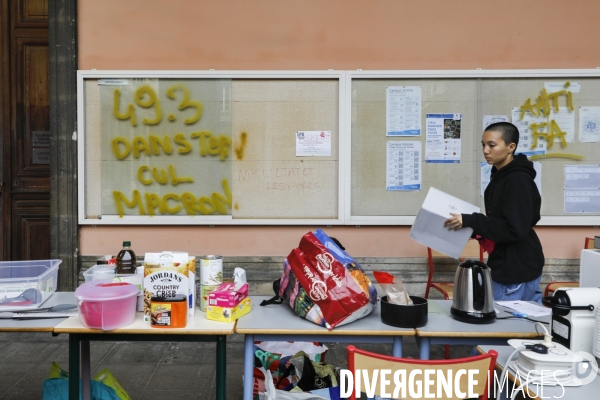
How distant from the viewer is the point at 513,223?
104 inches

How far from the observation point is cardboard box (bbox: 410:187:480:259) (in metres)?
2.77

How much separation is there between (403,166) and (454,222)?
69.2 inches

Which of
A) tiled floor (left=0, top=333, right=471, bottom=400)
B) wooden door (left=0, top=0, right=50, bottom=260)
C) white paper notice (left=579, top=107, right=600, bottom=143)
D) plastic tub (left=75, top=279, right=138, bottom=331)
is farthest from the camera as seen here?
wooden door (left=0, top=0, right=50, bottom=260)

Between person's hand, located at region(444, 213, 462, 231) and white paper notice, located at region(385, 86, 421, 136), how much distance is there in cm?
182

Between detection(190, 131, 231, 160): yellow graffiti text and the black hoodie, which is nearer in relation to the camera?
the black hoodie

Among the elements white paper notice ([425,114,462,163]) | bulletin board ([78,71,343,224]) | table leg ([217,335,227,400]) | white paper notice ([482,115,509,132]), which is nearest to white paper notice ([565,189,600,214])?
white paper notice ([482,115,509,132])

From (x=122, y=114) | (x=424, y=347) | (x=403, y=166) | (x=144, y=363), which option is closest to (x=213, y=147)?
(x=122, y=114)

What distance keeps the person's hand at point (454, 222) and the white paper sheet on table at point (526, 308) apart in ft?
1.60

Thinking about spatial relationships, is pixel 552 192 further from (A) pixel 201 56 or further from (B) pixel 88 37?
(B) pixel 88 37

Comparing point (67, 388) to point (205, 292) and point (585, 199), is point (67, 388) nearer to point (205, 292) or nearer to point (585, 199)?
point (205, 292)

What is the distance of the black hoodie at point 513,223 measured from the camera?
2668mm

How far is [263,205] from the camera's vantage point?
4477 mm

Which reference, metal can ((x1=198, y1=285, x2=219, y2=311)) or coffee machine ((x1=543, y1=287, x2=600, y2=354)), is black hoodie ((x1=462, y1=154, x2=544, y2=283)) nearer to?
coffee machine ((x1=543, y1=287, x2=600, y2=354))

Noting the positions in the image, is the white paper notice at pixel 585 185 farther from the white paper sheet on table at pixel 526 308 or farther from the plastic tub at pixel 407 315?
the plastic tub at pixel 407 315
